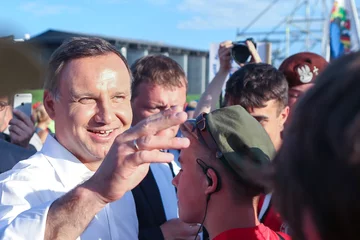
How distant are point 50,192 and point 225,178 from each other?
710mm

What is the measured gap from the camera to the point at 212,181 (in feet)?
6.03

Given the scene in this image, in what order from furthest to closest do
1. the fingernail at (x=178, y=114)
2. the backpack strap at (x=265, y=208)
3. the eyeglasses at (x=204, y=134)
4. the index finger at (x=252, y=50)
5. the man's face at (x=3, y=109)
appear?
the index finger at (x=252, y=50) < the backpack strap at (x=265, y=208) < the eyeglasses at (x=204, y=134) < the fingernail at (x=178, y=114) < the man's face at (x=3, y=109)

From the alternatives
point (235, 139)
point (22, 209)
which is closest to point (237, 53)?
point (235, 139)

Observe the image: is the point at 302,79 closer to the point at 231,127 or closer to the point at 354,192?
the point at 231,127

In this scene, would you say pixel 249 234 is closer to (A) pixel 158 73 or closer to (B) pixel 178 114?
(B) pixel 178 114

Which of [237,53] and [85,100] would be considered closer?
[85,100]

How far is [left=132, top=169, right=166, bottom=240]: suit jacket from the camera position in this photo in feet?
6.81

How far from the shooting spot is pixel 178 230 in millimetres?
2057

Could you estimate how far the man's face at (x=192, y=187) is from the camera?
1.88 metres

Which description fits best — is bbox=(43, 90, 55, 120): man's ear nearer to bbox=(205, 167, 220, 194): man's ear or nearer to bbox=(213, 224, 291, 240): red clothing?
bbox=(205, 167, 220, 194): man's ear

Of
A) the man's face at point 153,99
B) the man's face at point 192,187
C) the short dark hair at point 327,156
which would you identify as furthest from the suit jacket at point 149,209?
the short dark hair at point 327,156

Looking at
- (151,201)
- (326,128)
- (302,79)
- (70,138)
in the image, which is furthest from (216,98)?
(326,128)

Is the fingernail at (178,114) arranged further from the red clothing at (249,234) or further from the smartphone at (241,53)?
the smartphone at (241,53)

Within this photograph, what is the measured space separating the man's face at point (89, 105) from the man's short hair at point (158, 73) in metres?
1.19
